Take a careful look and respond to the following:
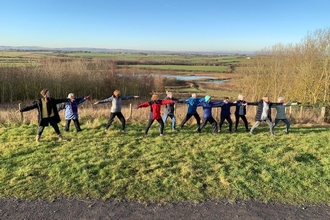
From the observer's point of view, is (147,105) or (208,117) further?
(208,117)

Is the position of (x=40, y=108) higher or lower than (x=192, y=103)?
higher

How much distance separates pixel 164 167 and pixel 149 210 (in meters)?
1.99

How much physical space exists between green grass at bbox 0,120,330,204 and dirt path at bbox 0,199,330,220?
22cm

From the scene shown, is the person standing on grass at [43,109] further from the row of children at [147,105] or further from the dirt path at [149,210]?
the dirt path at [149,210]

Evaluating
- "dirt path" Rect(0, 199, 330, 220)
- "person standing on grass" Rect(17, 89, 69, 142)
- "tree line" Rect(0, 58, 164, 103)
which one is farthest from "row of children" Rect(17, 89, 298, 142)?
"tree line" Rect(0, 58, 164, 103)

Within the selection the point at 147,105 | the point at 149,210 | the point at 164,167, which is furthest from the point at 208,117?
the point at 149,210

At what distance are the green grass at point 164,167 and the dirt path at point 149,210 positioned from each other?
0.74 feet

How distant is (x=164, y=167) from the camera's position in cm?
670

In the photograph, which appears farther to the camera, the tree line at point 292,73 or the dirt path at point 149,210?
the tree line at point 292,73

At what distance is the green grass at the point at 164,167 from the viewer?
5414mm

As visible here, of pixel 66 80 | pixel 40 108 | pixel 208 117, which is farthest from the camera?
→ pixel 66 80

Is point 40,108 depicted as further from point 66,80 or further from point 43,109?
point 66,80

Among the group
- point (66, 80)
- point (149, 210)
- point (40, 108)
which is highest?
point (40, 108)

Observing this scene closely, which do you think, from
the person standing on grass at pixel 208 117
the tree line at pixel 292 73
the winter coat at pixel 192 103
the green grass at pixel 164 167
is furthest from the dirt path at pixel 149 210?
the tree line at pixel 292 73
